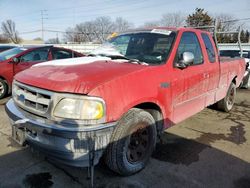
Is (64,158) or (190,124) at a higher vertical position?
(64,158)

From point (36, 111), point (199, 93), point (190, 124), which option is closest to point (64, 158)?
point (36, 111)

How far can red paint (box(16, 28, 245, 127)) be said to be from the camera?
249cm

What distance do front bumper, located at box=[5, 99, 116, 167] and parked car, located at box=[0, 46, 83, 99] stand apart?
15.9 feet

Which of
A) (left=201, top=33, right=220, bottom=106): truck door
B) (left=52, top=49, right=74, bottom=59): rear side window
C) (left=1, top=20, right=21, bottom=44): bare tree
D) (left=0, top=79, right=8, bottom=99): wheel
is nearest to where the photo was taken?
(left=201, top=33, right=220, bottom=106): truck door

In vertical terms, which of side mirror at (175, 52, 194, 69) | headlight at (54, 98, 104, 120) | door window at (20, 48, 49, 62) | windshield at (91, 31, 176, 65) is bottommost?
headlight at (54, 98, 104, 120)

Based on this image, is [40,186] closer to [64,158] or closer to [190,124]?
[64,158]

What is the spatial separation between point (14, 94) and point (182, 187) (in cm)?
251

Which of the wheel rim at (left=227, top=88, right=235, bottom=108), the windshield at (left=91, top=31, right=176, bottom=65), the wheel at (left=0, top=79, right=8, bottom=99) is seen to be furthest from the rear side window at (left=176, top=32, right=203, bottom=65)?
the wheel at (left=0, top=79, right=8, bottom=99)

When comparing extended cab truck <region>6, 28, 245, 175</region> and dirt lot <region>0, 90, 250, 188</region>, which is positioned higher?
extended cab truck <region>6, 28, 245, 175</region>

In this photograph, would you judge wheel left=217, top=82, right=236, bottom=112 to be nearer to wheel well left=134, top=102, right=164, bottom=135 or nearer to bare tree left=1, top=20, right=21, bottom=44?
wheel well left=134, top=102, right=164, bottom=135

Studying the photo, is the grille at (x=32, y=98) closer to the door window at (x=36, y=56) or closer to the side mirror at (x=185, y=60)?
the side mirror at (x=185, y=60)

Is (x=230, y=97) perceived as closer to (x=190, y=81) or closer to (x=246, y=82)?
(x=190, y=81)

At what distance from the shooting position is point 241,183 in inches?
117

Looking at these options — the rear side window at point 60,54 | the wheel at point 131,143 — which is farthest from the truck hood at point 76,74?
the rear side window at point 60,54
